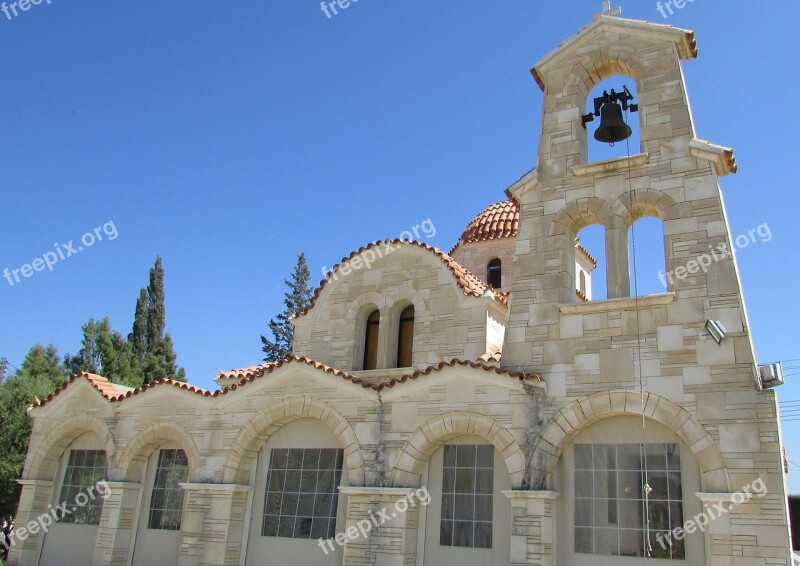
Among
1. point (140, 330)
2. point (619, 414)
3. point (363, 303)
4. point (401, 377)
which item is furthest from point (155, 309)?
point (619, 414)

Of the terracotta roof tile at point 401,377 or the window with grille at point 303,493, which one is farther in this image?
the window with grille at point 303,493

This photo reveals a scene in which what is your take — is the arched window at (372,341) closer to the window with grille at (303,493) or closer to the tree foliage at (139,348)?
the window with grille at (303,493)

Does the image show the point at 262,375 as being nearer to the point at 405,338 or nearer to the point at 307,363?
the point at 307,363

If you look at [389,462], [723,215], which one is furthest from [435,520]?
[723,215]

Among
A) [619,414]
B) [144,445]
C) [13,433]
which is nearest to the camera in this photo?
[619,414]

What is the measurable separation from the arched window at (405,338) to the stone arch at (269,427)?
2.66 m

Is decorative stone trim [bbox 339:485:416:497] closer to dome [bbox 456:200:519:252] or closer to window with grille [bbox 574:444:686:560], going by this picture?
window with grille [bbox 574:444:686:560]

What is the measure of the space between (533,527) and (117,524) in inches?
346

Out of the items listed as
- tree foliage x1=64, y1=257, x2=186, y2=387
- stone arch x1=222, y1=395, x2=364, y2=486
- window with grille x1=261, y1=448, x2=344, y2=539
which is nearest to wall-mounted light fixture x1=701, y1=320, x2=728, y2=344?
stone arch x1=222, y1=395, x2=364, y2=486

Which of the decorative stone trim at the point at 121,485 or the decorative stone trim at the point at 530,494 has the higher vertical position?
the decorative stone trim at the point at 530,494

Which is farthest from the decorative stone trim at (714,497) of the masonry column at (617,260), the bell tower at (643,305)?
the masonry column at (617,260)

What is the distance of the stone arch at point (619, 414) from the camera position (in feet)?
31.8

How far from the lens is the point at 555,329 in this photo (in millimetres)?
11461

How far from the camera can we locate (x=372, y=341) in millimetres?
15336
